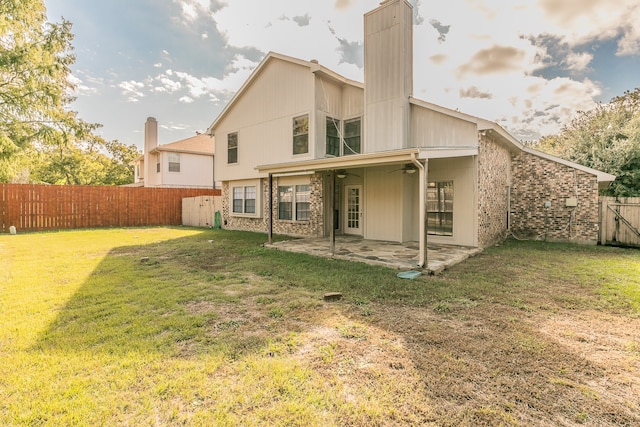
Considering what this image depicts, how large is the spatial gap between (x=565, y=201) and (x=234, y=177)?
1296 centimetres

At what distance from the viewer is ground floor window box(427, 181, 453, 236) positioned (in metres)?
9.15

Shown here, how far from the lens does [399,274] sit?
5945 mm

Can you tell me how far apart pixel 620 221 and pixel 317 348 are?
11769mm

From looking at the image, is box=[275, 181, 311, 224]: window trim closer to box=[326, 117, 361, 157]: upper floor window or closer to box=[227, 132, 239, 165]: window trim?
box=[326, 117, 361, 157]: upper floor window

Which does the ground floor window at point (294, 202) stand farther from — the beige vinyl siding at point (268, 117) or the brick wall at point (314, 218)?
the beige vinyl siding at point (268, 117)

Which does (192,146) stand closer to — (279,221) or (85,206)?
(85,206)

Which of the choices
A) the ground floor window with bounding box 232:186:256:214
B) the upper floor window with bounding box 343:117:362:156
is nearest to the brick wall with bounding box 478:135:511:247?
the upper floor window with bounding box 343:117:362:156

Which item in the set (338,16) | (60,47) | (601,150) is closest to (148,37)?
(60,47)

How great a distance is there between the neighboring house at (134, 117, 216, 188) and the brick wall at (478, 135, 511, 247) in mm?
17545

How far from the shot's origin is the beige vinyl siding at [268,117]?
11242 millimetres

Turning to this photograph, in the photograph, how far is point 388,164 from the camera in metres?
7.68

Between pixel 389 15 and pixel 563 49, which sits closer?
pixel 389 15

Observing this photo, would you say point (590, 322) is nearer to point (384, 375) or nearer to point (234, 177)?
point (384, 375)

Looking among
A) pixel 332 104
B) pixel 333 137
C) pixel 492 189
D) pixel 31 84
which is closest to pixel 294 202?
pixel 333 137
